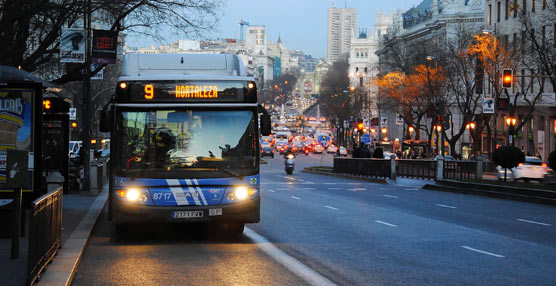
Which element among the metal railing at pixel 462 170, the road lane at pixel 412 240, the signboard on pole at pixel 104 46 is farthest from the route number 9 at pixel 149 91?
the metal railing at pixel 462 170

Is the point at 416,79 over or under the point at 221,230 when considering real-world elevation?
over

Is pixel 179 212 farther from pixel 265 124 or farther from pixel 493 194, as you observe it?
pixel 493 194

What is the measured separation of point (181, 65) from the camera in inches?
626

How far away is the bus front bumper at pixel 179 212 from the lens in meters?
14.6

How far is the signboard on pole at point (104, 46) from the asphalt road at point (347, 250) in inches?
200

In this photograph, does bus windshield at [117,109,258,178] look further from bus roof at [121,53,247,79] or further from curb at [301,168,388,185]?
curb at [301,168,388,185]

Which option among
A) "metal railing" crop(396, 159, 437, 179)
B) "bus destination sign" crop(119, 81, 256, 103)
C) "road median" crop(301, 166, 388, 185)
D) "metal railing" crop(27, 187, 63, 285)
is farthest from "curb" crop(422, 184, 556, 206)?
"metal railing" crop(27, 187, 63, 285)

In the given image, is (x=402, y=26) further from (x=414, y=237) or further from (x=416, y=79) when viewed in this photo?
(x=414, y=237)

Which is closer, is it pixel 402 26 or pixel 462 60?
pixel 462 60

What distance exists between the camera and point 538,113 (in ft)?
217

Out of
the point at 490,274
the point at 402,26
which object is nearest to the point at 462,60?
the point at 490,274

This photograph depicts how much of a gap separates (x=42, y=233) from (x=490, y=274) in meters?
5.66

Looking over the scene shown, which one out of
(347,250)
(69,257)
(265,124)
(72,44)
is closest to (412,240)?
(347,250)

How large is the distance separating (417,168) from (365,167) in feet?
13.6
